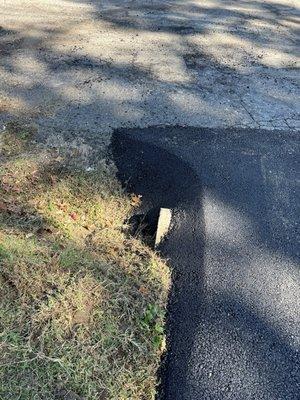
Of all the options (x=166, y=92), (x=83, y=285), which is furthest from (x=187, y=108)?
(x=83, y=285)

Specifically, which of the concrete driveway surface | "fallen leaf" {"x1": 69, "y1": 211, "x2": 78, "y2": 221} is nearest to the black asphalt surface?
the concrete driveway surface

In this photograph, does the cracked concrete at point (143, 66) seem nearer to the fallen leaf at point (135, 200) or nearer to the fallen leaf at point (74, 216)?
the fallen leaf at point (135, 200)

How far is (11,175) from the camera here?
3.72m

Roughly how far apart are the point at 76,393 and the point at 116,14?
734cm

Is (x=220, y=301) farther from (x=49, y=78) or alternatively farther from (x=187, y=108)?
(x=49, y=78)

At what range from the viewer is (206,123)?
16.1 ft

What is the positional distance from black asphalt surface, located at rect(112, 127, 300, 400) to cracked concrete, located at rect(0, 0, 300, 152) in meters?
0.50

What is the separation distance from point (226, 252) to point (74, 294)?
50.3 inches

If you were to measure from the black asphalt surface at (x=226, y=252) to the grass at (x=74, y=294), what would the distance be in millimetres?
193

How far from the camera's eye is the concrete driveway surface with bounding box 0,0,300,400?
267cm

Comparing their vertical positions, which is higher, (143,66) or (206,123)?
(143,66)

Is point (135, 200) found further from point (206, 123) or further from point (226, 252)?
point (206, 123)

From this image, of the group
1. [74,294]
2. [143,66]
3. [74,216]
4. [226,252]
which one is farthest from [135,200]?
[143,66]

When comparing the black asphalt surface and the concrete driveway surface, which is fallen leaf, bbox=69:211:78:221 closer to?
the black asphalt surface
